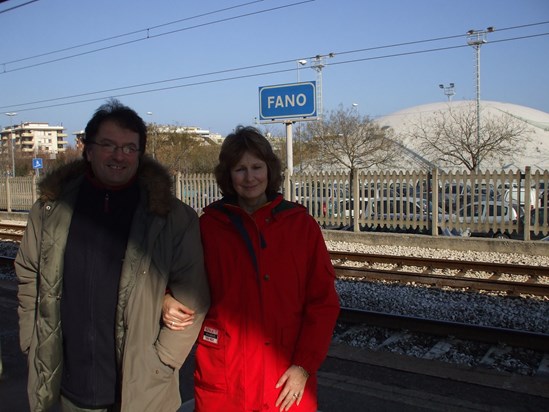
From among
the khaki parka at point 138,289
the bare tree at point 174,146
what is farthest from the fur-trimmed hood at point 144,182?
the bare tree at point 174,146

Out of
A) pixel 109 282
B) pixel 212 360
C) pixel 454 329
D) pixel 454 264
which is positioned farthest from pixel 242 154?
pixel 454 264

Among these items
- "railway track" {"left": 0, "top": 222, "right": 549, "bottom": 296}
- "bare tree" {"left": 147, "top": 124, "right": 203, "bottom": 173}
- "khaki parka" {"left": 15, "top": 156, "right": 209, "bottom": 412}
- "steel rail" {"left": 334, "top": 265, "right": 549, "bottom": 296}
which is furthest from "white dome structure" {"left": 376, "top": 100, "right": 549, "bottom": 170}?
"khaki parka" {"left": 15, "top": 156, "right": 209, "bottom": 412}

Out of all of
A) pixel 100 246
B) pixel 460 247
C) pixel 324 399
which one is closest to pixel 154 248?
pixel 100 246

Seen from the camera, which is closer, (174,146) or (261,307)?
(261,307)

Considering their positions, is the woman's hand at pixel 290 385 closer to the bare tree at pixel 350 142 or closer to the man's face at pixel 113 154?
the man's face at pixel 113 154

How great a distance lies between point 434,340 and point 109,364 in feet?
15.8

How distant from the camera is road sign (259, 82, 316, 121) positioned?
1402cm

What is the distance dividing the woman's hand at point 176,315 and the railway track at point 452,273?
7.19 m

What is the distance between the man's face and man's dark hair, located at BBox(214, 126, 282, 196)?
0.40 meters

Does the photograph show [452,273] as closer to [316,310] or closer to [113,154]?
[316,310]

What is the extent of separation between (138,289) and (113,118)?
2.42 ft

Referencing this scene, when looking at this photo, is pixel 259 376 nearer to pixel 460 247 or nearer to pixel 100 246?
pixel 100 246

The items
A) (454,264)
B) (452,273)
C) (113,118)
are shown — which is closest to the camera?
(113,118)

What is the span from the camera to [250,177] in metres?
2.44
